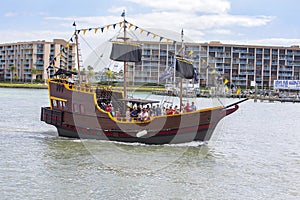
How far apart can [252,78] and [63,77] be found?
112 metres

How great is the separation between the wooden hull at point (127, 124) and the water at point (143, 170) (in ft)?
1.96

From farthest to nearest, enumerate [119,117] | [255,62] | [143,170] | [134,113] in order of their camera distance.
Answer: [255,62] < [134,113] < [119,117] < [143,170]

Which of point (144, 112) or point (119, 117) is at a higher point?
point (144, 112)

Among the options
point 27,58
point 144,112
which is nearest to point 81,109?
point 144,112

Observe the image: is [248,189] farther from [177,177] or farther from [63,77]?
[63,77]

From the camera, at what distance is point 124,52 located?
2789 centimetres

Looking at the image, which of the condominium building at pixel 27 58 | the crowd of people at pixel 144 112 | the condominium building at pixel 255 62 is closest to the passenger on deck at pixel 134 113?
the crowd of people at pixel 144 112

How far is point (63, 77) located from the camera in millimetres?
29438

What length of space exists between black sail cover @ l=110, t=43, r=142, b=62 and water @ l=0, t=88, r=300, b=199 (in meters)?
5.65

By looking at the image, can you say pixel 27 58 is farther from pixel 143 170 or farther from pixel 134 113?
pixel 143 170

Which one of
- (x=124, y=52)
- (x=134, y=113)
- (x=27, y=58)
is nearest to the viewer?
(x=134, y=113)

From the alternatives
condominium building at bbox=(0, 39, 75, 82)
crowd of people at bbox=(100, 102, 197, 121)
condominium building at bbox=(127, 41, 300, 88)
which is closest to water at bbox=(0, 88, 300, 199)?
crowd of people at bbox=(100, 102, 197, 121)

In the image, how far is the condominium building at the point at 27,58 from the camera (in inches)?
5817

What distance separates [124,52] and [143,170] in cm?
1057
